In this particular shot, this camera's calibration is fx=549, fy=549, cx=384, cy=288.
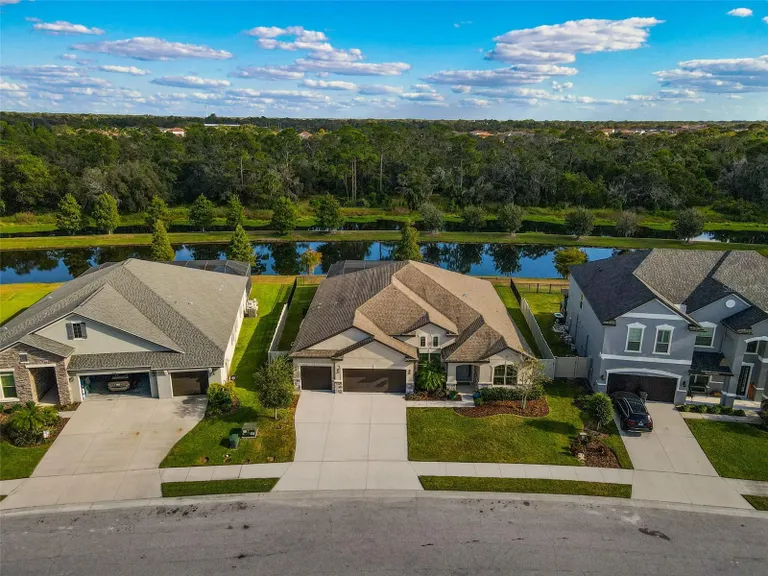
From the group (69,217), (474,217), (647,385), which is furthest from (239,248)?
(647,385)

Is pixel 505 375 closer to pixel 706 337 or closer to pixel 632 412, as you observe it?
pixel 632 412

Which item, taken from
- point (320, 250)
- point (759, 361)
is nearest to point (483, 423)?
→ point (759, 361)

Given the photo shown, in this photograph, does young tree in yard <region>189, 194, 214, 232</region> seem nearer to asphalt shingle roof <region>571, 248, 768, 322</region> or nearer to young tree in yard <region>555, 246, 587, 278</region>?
young tree in yard <region>555, 246, 587, 278</region>

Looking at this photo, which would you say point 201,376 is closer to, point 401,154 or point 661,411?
point 661,411

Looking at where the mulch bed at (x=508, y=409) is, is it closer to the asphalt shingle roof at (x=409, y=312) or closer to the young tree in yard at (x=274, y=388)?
the asphalt shingle roof at (x=409, y=312)

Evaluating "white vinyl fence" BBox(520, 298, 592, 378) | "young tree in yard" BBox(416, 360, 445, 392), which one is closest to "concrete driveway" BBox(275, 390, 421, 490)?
"young tree in yard" BBox(416, 360, 445, 392)
